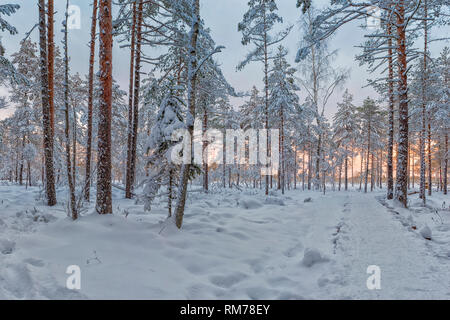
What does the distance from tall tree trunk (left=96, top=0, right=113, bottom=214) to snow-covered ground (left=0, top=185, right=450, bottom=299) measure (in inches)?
24.4

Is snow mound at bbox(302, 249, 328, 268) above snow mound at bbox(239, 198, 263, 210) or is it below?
above

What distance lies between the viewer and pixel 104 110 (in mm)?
6297

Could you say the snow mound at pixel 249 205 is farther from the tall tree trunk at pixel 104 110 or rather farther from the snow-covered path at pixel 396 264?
the tall tree trunk at pixel 104 110

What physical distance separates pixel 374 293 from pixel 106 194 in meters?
6.39

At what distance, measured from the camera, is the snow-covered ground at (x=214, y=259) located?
298 centimetres

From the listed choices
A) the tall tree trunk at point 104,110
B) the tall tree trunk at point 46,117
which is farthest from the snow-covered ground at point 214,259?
the tall tree trunk at point 46,117

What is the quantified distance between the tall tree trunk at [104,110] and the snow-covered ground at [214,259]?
62 centimetres

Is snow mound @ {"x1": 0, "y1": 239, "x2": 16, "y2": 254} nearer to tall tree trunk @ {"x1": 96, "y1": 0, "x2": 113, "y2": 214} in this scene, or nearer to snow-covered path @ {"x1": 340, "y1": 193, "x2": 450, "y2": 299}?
tall tree trunk @ {"x1": 96, "y1": 0, "x2": 113, "y2": 214}

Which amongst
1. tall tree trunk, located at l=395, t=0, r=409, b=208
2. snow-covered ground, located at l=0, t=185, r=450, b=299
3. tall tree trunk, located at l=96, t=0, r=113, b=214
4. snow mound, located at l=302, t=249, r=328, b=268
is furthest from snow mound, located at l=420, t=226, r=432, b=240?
tall tree trunk, located at l=96, t=0, r=113, b=214

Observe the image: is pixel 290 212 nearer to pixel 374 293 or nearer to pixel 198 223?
pixel 198 223

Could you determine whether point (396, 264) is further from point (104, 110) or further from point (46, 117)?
point (46, 117)

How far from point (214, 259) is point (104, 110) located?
16.9ft

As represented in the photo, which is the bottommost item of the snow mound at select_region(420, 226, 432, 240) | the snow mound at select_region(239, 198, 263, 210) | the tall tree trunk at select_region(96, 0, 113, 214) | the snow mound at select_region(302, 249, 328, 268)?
the snow mound at select_region(239, 198, 263, 210)

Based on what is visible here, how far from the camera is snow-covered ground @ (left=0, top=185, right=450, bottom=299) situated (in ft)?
9.79
